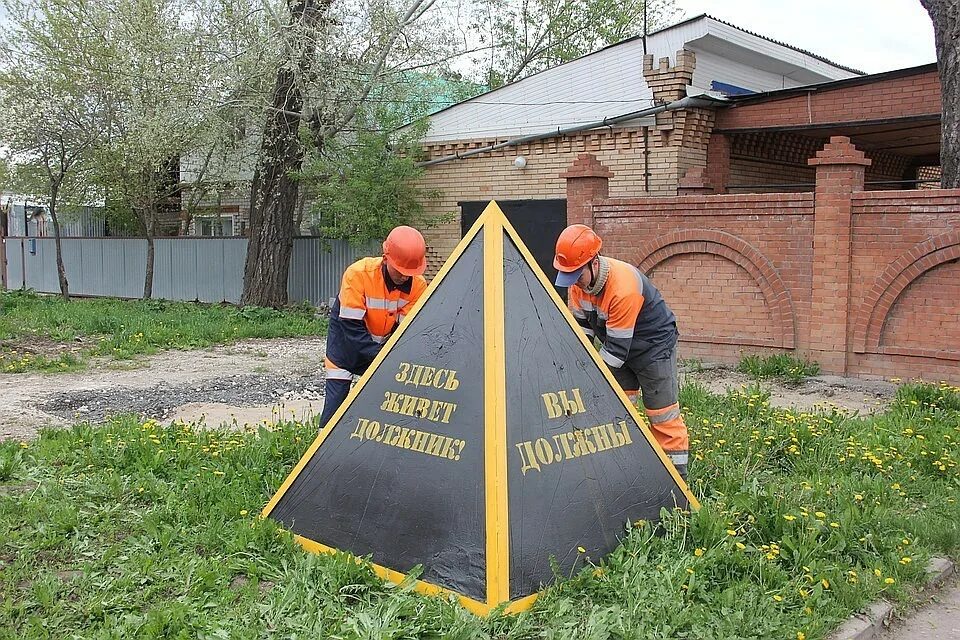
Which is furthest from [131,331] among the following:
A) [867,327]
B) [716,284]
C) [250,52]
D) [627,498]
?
[627,498]

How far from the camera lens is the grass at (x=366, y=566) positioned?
156 inches

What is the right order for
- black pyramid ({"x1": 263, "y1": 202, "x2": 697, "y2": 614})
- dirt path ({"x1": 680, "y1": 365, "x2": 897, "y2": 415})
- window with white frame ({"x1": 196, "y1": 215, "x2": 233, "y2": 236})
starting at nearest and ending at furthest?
1. black pyramid ({"x1": 263, "y1": 202, "x2": 697, "y2": 614})
2. dirt path ({"x1": 680, "y1": 365, "x2": 897, "y2": 415})
3. window with white frame ({"x1": 196, "y1": 215, "x2": 233, "y2": 236})

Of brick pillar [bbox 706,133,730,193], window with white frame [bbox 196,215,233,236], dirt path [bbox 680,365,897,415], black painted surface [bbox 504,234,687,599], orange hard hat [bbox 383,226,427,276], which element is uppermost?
brick pillar [bbox 706,133,730,193]

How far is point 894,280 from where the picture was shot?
33.8 ft

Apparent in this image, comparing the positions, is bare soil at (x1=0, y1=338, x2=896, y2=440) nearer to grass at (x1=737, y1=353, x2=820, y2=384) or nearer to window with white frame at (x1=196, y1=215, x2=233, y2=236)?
grass at (x1=737, y1=353, x2=820, y2=384)

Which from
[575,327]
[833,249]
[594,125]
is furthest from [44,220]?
[575,327]

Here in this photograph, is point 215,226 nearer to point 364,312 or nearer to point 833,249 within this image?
point 833,249

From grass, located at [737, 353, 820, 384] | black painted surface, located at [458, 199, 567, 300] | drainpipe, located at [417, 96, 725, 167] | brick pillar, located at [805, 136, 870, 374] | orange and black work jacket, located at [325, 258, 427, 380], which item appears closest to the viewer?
orange and black work jacket, located at [325, 258, 427, 380]

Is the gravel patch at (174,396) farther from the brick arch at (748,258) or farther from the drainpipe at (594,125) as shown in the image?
the drainpipe at (594,125)

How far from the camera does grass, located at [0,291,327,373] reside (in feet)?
39.8

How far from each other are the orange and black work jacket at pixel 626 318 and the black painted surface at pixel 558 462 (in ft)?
2.49

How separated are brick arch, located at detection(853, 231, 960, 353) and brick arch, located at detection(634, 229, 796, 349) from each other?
825 millimetres

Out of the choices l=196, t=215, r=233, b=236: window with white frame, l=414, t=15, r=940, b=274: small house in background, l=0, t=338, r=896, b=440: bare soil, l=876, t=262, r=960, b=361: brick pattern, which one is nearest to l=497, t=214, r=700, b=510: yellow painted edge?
l=0, t=338, r=896, b=440: bare soil

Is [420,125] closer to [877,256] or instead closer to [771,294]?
[771,294]
